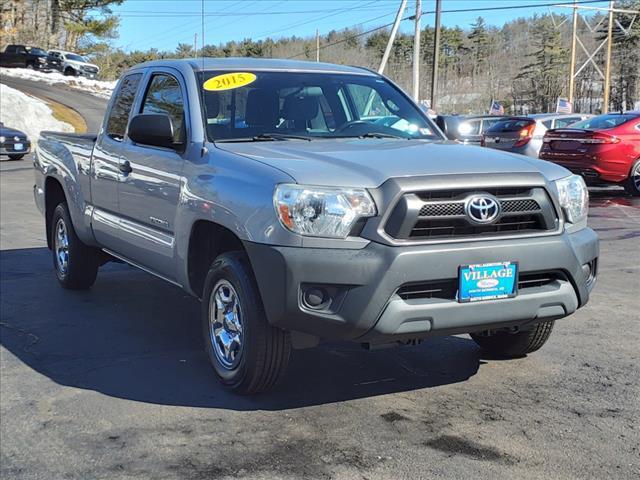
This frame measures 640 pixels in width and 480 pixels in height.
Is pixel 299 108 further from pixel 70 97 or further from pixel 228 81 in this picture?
pixel 70 97

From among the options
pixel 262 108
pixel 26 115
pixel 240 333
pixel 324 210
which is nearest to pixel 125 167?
pixel 262 108

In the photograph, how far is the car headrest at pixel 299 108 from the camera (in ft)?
17.0

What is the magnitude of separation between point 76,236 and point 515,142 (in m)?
12.2

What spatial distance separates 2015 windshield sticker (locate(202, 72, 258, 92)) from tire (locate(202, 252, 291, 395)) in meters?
1.28

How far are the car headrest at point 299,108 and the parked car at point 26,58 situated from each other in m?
50.0

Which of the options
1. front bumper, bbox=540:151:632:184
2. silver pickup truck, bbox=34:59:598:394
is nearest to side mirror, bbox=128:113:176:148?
silver pickup truck, bbox=34:59:598:394

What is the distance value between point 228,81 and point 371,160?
1.50 meters

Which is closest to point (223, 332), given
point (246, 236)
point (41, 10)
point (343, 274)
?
point (246, 236)

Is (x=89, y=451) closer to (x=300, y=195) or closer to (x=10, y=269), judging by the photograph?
(x=300, y=195)

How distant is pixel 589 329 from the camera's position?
5770mm

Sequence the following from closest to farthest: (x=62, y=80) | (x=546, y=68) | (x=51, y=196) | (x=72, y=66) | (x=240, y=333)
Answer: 1. (x=240, y=333)
2. (x=51, y=196)
3. (x=62, y=80)
4. (x=72, y=66)
5. (x=546, y=68)

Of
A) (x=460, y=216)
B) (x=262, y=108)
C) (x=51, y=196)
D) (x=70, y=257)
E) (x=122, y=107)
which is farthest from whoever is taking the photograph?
(x=51, y=196)

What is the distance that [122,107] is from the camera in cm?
634

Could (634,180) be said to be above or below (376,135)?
below
